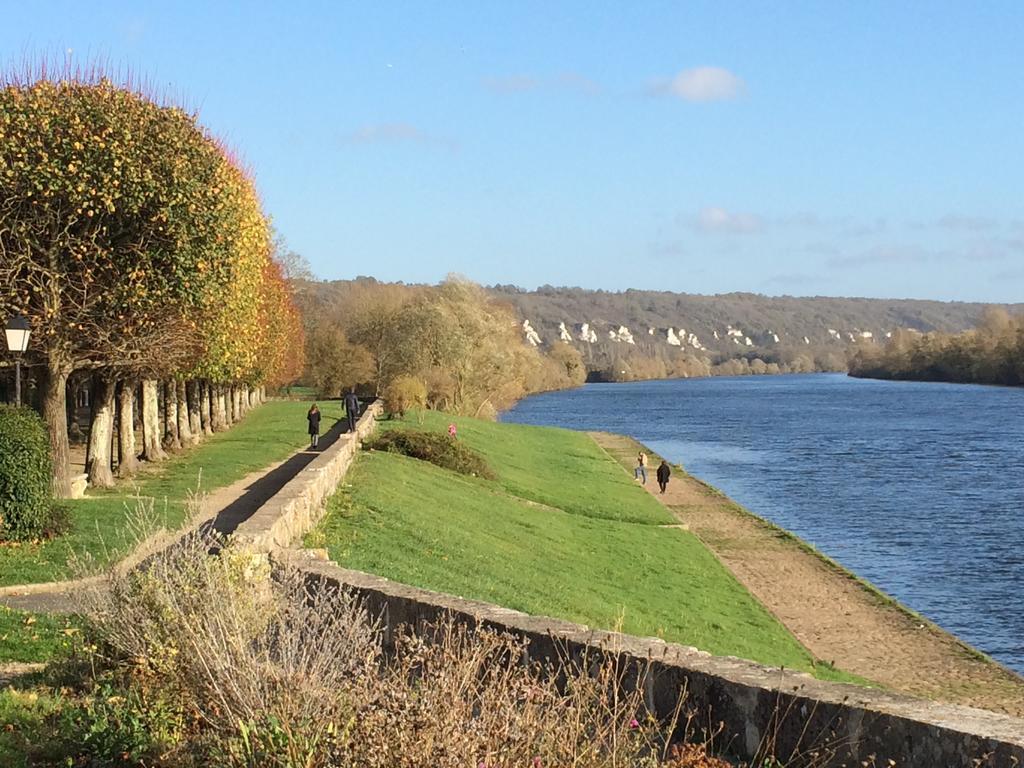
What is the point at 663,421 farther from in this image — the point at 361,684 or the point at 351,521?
the point at 361,684

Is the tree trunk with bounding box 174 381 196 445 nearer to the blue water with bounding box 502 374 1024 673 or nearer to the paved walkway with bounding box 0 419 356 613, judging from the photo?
the paved walkway with bounding box 0 419 356 613

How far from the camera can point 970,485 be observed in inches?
1879

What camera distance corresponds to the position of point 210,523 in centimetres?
1891

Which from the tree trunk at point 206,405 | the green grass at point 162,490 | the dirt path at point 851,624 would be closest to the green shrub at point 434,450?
the green grass at point 162,490

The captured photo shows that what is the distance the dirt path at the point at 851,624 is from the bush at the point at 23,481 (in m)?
12.8

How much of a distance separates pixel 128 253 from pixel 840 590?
17419mm

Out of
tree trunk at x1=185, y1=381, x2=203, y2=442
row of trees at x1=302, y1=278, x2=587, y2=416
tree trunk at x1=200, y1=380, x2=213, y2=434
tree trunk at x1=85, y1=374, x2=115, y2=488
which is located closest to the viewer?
tree trunk at x1=85, y1=374, x2=115, y2=488

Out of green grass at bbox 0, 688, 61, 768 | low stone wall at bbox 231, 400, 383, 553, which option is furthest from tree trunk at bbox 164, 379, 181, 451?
green grass at bbox 0, 688, 61, 768

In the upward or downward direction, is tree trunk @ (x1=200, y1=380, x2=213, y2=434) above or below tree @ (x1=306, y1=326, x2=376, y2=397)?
below

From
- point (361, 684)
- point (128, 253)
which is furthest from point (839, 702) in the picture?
point (128, 253)

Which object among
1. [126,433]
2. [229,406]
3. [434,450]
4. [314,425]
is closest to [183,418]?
[314,425]

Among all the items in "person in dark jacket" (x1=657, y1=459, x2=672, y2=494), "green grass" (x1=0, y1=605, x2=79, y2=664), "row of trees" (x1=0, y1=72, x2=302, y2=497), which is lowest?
"person in dark jacket" (x1=657, y1=459, x2=672, y2=494)

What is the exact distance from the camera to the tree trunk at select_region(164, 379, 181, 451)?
37.6 m

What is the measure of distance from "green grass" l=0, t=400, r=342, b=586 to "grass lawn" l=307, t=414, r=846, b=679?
3069mm
